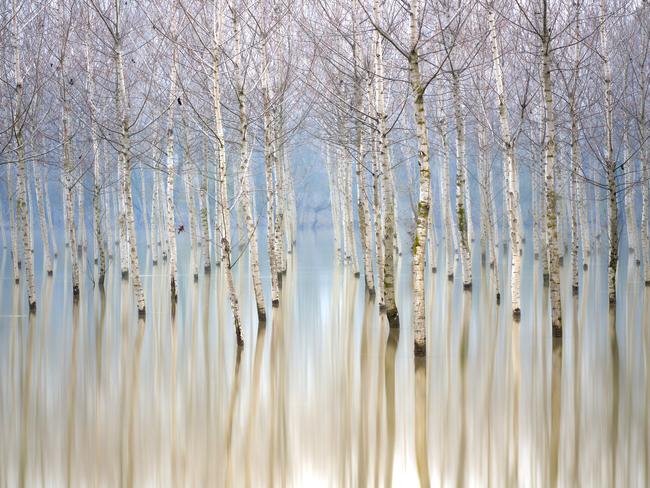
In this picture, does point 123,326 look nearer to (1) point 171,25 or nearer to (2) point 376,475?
(1) point 171,25

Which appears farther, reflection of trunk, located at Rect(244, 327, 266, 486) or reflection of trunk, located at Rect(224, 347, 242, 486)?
reflection of trunk, located at Rect(244, 327, 266, 486)

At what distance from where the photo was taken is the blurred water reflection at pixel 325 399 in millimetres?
4992

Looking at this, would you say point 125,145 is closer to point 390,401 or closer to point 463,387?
point 390,401

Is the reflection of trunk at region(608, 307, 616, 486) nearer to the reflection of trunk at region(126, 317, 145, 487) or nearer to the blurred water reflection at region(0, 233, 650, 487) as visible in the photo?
the blurred water reflection at region(0, 233, 650, 487)

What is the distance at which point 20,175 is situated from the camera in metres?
13.5

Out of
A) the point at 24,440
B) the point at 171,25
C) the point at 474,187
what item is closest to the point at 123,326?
the point at 171,25

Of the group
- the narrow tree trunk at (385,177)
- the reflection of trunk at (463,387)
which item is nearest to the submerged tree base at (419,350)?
the reflection of trunk at (463,387)

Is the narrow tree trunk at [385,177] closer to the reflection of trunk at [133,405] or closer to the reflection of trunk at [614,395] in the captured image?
the reflection of trunk at [614,395]

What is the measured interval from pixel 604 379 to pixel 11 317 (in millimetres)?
9961

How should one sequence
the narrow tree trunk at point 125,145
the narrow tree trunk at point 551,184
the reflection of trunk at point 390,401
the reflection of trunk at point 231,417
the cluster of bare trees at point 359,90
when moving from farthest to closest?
the narrow tree trunk at point 125,145 < the cluster of bare trees at point 359,90 < the narrow tree trunk at point 551,184 < the reflection of trunk at point 390,401 < the reflection of trunk at point 231,417

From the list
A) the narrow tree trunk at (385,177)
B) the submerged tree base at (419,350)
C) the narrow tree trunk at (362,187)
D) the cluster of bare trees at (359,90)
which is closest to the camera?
the submerged tree base at (419,350)

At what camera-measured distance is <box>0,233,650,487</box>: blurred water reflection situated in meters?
4.99

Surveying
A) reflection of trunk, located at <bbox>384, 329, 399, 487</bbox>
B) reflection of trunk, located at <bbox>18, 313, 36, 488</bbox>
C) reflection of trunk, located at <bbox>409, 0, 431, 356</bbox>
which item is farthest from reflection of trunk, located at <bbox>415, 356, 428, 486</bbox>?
reflection of trunk, located at <bbox>18, 313, 36, 488</bbox>

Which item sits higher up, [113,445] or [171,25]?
[171,25]
